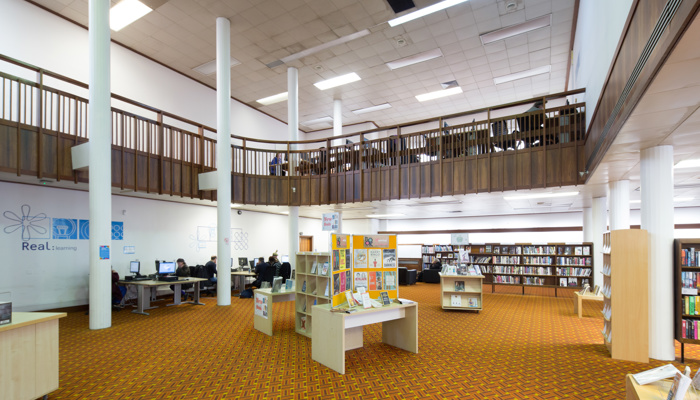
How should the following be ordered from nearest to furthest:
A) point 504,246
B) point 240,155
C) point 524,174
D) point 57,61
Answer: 1. point 524,174
2. point 57,61
3. point 240,155
4. point 504,246

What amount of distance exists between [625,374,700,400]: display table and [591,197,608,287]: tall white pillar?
8.79 m

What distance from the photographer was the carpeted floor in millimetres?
4285

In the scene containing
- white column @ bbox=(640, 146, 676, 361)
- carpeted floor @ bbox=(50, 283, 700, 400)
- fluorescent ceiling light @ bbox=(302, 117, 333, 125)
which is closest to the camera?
carpeted floor @ bbox=(50, 283, 700, 400)

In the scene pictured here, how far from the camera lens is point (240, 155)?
11.6 m

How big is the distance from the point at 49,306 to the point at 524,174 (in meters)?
11.4

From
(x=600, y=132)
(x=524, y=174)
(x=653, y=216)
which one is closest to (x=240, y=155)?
(x=524, y=174)

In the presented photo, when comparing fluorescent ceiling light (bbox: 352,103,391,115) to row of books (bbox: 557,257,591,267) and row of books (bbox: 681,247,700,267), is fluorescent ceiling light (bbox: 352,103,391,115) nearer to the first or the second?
row of books (bbox: 557,257,591,267)

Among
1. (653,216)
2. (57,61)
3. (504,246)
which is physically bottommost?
(504,246)

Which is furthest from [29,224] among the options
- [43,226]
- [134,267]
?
[134,267]

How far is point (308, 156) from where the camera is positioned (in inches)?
489

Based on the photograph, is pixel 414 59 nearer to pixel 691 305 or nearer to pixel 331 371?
pixel 691 305

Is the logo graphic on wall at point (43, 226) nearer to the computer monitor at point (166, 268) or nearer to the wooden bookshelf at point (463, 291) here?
the computer monitor at point (166, 268)

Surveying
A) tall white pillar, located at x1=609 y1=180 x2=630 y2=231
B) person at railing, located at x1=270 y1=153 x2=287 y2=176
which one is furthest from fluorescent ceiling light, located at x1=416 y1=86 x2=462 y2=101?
tall white pillar, located at x1=609 y1=180 x2=630 y2=231

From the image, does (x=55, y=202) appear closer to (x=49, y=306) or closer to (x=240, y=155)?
(x=49, y=306)
